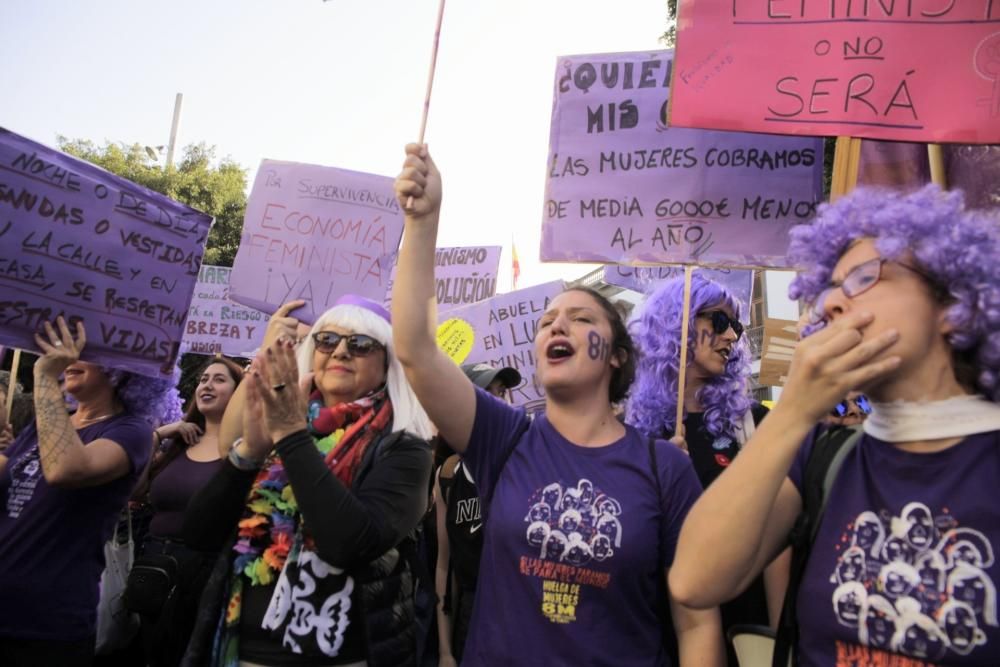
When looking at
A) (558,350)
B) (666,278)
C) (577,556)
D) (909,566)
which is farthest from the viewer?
(666,278)

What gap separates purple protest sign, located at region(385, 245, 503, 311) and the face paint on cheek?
5524 mm

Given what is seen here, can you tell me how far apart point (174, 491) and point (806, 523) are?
3463mm

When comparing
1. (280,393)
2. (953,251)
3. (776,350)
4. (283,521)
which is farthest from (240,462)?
(776,350)

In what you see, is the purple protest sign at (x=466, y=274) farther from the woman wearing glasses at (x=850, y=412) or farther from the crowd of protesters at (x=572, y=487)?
the woman wearing glasses at (x=850, y=412)

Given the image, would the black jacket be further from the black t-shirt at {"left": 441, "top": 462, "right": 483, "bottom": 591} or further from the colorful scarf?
the black t-shirt at {"left": 441, "top": 462, "right": 483, "bottom": 591}

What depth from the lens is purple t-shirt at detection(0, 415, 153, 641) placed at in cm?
295

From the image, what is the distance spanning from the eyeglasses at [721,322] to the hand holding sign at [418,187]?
1.67 meters

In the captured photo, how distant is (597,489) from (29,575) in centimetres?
228

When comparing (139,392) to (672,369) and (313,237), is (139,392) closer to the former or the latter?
(313,237)

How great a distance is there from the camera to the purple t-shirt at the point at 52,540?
2.95 m

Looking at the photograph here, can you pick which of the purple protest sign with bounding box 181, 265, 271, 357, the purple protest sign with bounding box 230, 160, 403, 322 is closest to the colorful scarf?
the purple protest sign with bounding box 230, 160, 403, 322

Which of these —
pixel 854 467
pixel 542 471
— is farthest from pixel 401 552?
pixel 854 467

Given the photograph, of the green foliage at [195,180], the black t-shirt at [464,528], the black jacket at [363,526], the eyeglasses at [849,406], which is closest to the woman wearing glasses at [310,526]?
the black jacket at [363,526]

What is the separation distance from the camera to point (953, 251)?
160cm
